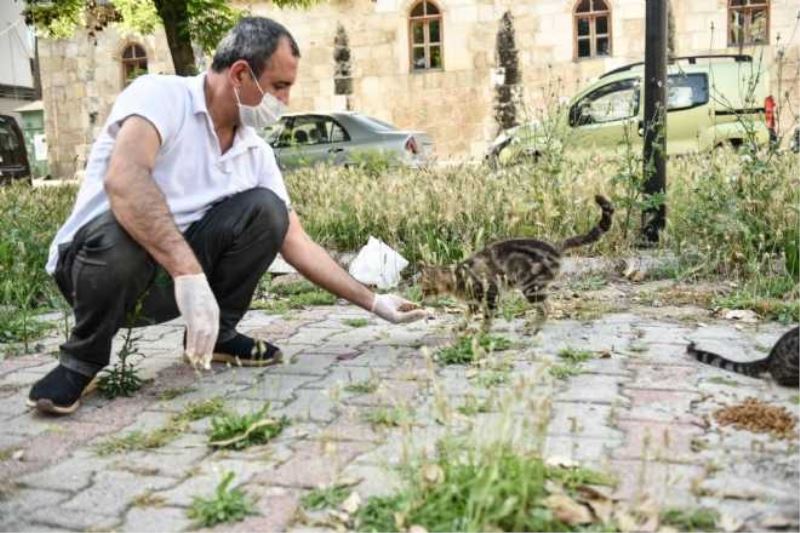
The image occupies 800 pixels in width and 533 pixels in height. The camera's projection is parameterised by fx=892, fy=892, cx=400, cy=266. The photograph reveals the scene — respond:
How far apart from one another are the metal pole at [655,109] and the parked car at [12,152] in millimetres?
10906

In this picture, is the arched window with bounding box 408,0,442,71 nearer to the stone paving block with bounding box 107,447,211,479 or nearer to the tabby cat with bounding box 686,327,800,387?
the tabby cat with bounding box 686,327,800,387

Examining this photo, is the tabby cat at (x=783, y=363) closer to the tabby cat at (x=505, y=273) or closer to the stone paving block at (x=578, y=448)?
the stone paving block at (x=578, y=448)

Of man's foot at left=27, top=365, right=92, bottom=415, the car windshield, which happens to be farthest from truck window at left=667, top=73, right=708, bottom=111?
man's foot at left=27, top=365, right=92, bottom=415

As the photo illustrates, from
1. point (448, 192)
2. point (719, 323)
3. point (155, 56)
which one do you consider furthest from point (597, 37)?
point (719, 323)

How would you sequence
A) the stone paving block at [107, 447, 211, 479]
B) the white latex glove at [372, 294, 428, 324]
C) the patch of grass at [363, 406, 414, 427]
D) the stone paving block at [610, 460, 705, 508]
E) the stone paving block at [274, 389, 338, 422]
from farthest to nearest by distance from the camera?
1. the white latex glove at [372, 294, 428, 324]
2. the stone paving block at [274, 389, 338, 422]
3. the patch of grass at [363, 406, 414, 427]
4. the stone paving block at [107, 447, 211, 479]
5. the stone paving block at [610, 460, 705, 508]

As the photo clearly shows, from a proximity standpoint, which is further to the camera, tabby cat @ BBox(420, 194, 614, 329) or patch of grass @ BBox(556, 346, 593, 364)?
tabby cat @ BBox(420, 194, 614, 329)

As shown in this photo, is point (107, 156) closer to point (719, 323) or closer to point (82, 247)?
point (82, 247)

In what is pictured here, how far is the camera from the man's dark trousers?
147 inches

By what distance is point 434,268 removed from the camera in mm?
5324

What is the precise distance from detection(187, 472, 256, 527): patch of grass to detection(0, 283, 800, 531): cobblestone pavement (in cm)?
4

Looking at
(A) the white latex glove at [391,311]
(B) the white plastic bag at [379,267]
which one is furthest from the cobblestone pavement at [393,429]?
(B) the white plastic bag at [379,267]

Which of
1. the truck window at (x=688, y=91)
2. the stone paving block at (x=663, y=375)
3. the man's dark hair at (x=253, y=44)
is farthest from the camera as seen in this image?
the truck window at (x=688, y=91)

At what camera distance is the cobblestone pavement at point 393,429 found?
272 cm

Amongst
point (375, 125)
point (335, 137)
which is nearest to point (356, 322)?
point (375, 125)
